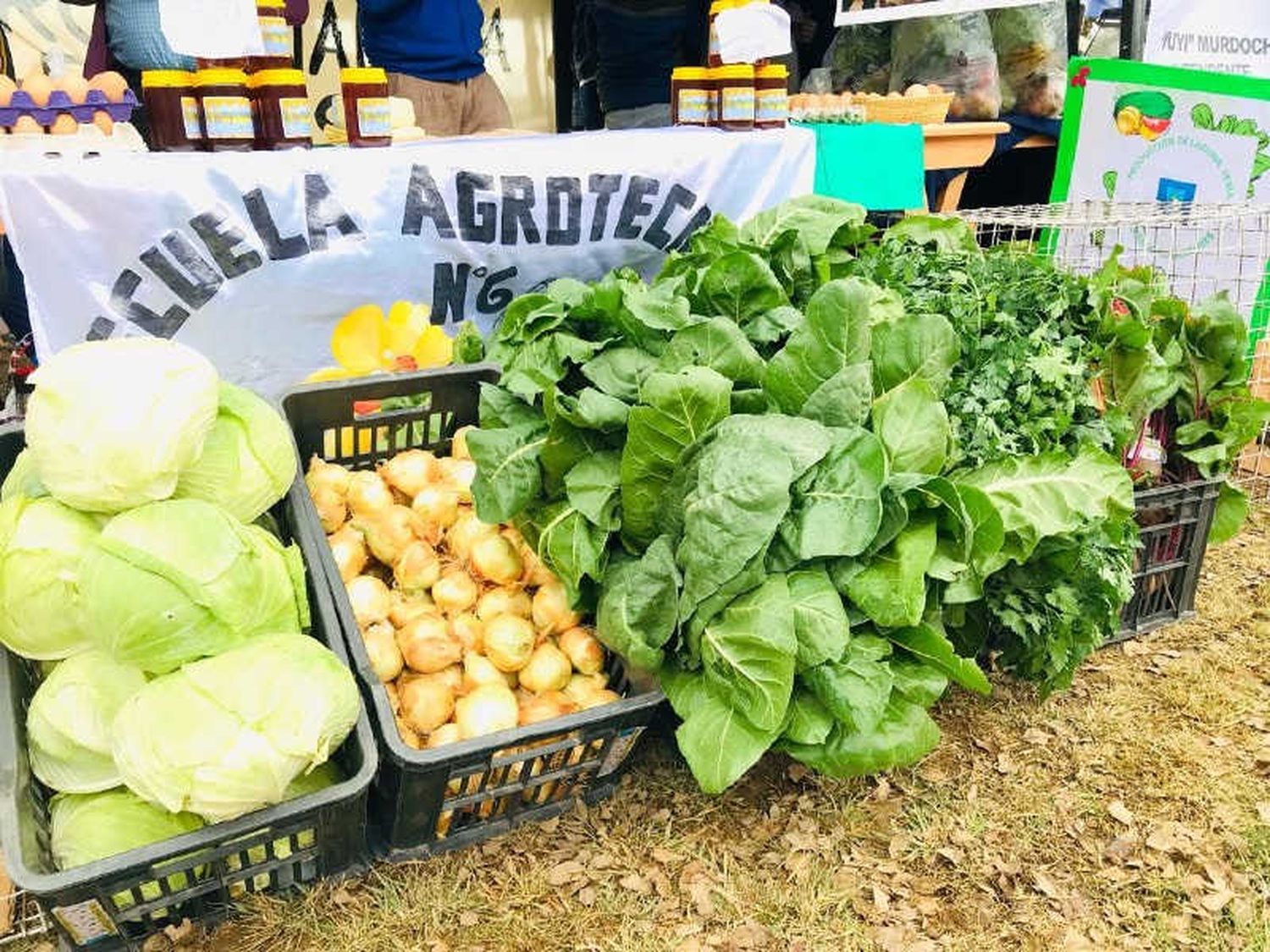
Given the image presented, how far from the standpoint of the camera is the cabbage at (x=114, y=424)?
65.3 inches

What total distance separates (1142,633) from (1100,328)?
3.06 feet

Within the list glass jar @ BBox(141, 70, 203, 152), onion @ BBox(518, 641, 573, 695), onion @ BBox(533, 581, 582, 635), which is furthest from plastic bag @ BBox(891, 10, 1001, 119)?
onion @ BBox(518, 641, 573, 695)

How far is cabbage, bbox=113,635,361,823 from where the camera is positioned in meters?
1.51

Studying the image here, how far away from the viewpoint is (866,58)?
667cm

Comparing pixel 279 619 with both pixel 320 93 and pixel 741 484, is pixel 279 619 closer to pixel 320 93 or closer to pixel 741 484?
pixel 741 484

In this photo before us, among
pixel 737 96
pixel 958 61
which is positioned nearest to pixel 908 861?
pixel 737 96

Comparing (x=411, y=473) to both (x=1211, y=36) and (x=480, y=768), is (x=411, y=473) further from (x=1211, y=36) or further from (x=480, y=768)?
(x=1211, y=36)

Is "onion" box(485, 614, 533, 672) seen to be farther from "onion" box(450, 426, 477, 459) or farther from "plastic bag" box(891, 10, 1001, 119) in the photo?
"plastic bag" box(891, 10, 1001, 119)

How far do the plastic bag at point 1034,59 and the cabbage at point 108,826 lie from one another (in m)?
6.47

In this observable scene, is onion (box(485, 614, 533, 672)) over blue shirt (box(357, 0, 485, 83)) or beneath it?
beneath

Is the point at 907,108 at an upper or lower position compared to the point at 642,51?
lower

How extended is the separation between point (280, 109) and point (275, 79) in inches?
3.3

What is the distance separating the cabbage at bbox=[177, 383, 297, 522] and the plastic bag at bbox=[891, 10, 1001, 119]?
17.4 feet

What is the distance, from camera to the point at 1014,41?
6.37m
